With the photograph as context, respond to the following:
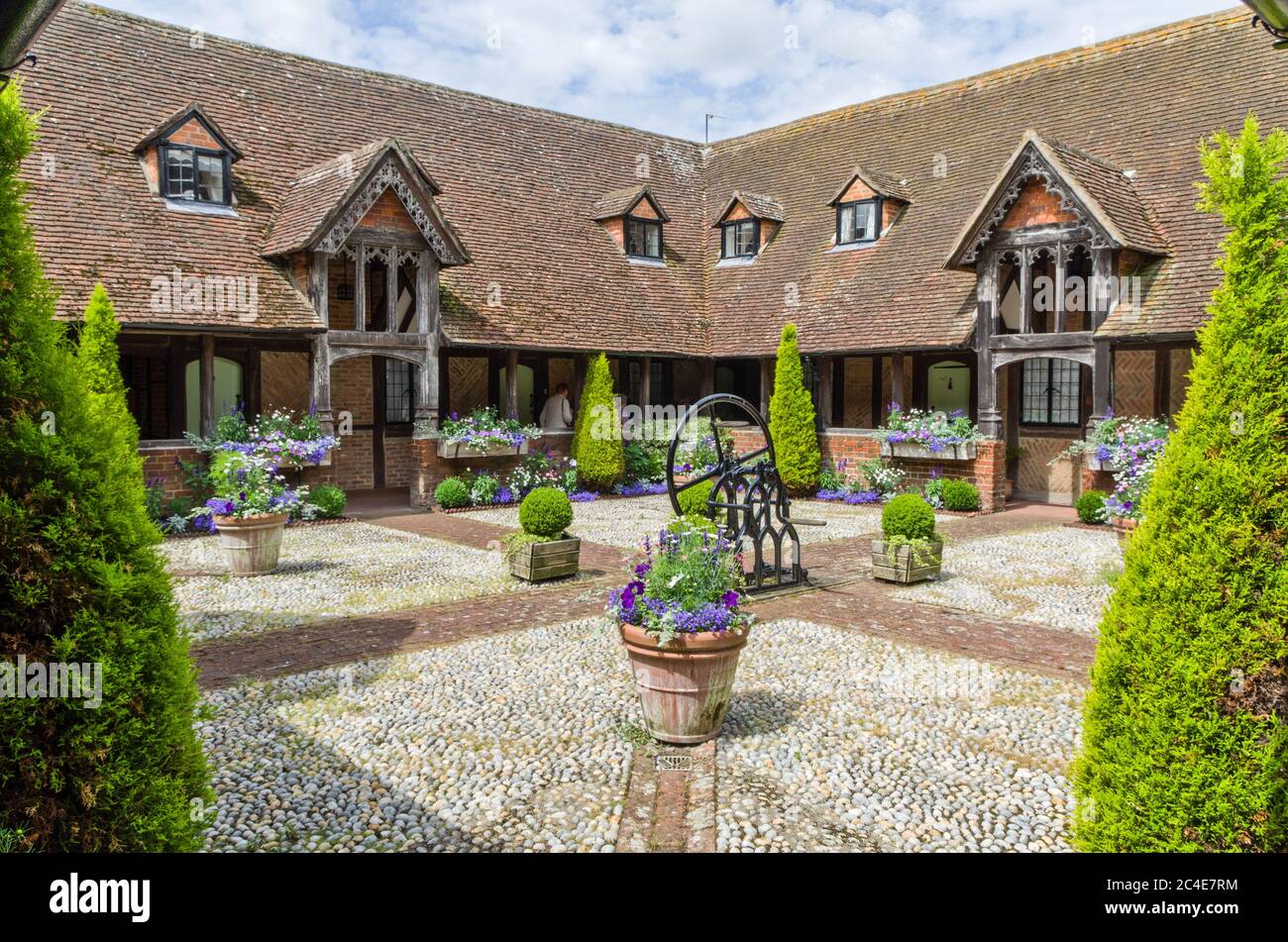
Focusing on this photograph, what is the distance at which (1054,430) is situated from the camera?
1862 cm

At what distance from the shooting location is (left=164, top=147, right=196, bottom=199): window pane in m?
16.5

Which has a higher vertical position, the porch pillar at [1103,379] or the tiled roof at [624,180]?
the tiled roof at [624,180]

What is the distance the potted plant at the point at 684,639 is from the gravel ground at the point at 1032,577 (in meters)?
4.16

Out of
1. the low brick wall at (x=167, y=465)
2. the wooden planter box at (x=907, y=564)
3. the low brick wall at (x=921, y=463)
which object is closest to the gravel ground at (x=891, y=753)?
the wooden planter box at (x=907, y=564)

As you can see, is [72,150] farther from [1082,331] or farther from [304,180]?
[1082,331]

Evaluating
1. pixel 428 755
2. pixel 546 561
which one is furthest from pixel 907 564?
pixel 428 755

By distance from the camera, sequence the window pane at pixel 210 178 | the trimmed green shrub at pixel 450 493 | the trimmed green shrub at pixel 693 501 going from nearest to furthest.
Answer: the trimmed green shrub at pixel 693 501
the window pane at pixel 210 178
the trimmed green shrub at pixel 450 493

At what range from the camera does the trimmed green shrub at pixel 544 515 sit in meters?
11.3

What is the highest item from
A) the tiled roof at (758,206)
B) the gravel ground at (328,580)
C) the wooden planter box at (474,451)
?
the tiled roof at (758,206)

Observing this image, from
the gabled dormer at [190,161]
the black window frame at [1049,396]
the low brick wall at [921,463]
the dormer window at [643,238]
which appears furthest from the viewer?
the dormer window at [643,238]

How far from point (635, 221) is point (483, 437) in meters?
8.16

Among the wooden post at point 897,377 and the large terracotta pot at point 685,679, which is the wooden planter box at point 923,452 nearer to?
the wooden post at point 897,377

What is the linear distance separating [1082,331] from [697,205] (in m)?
12.8
